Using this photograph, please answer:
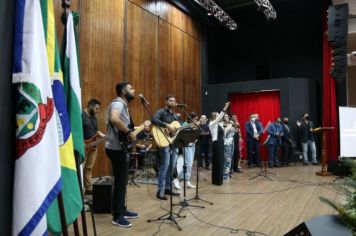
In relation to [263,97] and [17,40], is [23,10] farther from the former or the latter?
[263,97]

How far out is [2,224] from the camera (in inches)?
55.3

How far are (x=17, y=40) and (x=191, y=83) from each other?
11.3m

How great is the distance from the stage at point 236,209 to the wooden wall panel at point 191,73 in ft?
19.1

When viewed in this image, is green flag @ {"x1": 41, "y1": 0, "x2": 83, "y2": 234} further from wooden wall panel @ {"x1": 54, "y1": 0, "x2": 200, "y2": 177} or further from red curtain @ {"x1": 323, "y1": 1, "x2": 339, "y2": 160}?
red curtain @ {"x1": 323, "y1": 1, "x2": 339, "y2": 160}

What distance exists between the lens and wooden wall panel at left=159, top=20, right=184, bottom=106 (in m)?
10.5

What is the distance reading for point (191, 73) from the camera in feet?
41.4

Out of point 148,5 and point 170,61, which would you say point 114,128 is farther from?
point 170,61

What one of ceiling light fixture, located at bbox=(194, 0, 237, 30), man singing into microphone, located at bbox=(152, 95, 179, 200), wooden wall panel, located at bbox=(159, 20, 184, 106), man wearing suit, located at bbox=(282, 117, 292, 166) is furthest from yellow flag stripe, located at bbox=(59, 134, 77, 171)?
man wearing suit, located at bbox=(282, 117, 292, 166)

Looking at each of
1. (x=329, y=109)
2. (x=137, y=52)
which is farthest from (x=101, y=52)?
(x=329, y=109)

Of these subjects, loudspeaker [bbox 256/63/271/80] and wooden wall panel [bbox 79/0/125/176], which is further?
loudspeaker [bbox 256/63/271/80]

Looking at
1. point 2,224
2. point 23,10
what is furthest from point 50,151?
point 23,10

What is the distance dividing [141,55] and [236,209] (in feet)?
20.5

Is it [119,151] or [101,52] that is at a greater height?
[101,52]

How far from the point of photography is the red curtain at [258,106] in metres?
13.1
